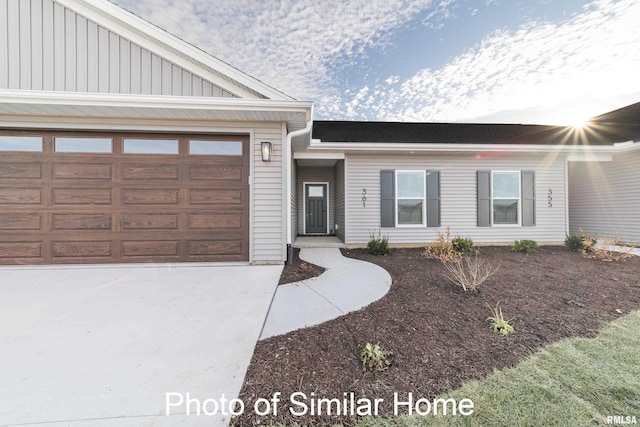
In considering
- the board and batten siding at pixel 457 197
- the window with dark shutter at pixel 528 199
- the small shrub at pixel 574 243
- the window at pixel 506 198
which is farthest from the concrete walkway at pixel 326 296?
the small shrub at pixel 574 243

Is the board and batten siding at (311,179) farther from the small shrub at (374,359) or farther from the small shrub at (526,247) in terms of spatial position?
the small shrub at (374,359)

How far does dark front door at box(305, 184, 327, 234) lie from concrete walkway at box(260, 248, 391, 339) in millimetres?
4500

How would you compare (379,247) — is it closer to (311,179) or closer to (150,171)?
(311,179)

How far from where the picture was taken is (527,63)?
6.62m

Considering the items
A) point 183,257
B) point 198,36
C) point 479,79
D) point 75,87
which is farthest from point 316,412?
point 479,79

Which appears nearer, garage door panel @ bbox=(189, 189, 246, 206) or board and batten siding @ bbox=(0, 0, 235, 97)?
board and batten siding @ bbox=(0, 0, 235, 97)

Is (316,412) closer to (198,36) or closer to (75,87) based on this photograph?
(75,87)

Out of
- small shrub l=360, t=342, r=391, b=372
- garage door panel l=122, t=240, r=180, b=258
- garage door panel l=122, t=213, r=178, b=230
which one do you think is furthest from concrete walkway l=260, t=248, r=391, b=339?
garage door panel l=122, t=213, r=178, b=230

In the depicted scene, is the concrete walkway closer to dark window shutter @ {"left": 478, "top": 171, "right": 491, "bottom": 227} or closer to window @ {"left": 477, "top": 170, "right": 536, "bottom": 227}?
dark window shutter @ {"left": 478, "top": 171, "right": 491, "bottom": 227}

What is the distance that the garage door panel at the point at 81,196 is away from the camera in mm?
4387

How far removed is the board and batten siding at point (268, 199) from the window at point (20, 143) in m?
3.89

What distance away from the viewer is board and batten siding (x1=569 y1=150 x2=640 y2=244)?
6789 millimetres

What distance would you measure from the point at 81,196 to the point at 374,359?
5625 millimetres

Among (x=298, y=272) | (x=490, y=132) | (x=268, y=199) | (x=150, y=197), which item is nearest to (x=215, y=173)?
(x=268, y=199)
